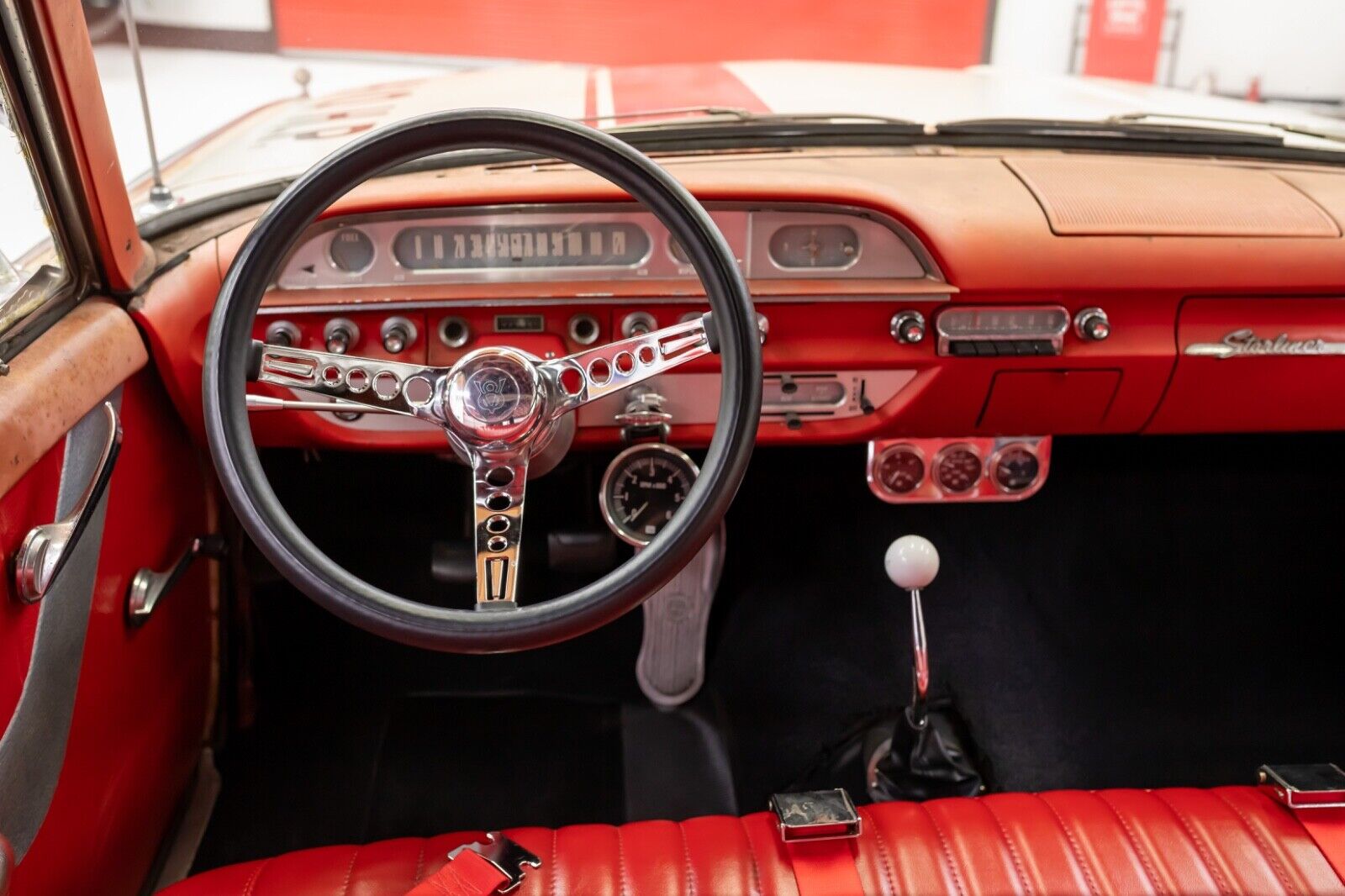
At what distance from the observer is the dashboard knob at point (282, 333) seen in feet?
4.56

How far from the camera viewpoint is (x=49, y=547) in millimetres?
1056

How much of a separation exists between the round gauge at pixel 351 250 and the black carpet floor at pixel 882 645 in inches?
21.0

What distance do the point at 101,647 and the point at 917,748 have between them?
1.23m

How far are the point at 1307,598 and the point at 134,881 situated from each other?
2240mm

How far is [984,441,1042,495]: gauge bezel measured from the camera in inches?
69.6

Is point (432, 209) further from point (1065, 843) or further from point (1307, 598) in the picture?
point (1307, 598)

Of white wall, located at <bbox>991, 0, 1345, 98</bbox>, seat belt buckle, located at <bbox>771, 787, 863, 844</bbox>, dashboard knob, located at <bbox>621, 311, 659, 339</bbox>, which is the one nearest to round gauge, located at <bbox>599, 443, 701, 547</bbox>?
dashboard knob, located at <bbox>621, 311, 659, 339</bbox>

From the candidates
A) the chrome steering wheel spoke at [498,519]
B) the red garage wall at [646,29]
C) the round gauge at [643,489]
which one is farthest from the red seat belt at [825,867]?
the red garage wall at [646,29]

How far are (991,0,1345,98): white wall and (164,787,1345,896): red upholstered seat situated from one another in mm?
3032

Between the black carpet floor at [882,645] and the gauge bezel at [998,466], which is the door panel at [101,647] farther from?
the gauge bezel at [998,466]

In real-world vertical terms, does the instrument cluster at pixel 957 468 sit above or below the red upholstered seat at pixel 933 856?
above

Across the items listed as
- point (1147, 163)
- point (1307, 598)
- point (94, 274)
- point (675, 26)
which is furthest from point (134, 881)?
point (675, 26)

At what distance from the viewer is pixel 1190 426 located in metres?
1.71

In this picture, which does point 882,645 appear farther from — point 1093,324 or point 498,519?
point 498,519
